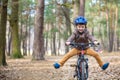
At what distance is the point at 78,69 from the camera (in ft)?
25.9

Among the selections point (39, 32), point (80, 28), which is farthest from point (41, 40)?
point (80, 28)

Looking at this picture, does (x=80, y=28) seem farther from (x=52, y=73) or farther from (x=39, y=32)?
(x=39, y=32)

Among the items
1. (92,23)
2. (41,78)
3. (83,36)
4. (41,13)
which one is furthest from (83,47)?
(92,23)

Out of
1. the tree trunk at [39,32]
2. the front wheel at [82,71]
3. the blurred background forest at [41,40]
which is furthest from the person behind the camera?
the tree trunk at [39,32]

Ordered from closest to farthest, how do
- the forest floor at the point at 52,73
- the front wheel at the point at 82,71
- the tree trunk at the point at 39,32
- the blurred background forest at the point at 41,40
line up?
the front wheel at the point at 82,71, the forest floor at the point at 52,73, the blurred background forest at the point at 41,40, the tree trunk at the point at 39,32

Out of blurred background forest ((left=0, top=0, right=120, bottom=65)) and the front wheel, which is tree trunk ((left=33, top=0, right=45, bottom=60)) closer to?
blurred background forest ((left=0, top=0, right=120, bottom=65))

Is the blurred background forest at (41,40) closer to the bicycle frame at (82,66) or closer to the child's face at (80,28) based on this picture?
the bicycle frame at (82,66)

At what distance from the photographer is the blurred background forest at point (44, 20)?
22797 mm

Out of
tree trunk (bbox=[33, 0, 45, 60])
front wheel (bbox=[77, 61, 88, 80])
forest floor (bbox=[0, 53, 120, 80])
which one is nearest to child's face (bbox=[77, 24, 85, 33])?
front wheel (bbox=[77, 61, 88, 80])

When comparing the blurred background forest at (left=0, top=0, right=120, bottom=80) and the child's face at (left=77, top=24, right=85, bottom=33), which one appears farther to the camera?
the blurred background forest at (left=0, top=0, right=120, bottom=80)

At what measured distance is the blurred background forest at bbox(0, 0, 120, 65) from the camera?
22797 millimetres

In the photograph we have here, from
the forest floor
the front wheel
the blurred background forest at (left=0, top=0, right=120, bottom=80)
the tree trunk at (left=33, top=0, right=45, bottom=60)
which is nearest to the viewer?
the front wheel

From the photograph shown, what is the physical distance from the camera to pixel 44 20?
5775 cm

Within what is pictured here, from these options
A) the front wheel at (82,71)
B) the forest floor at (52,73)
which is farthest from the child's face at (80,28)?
the forest floor at (52,73)
